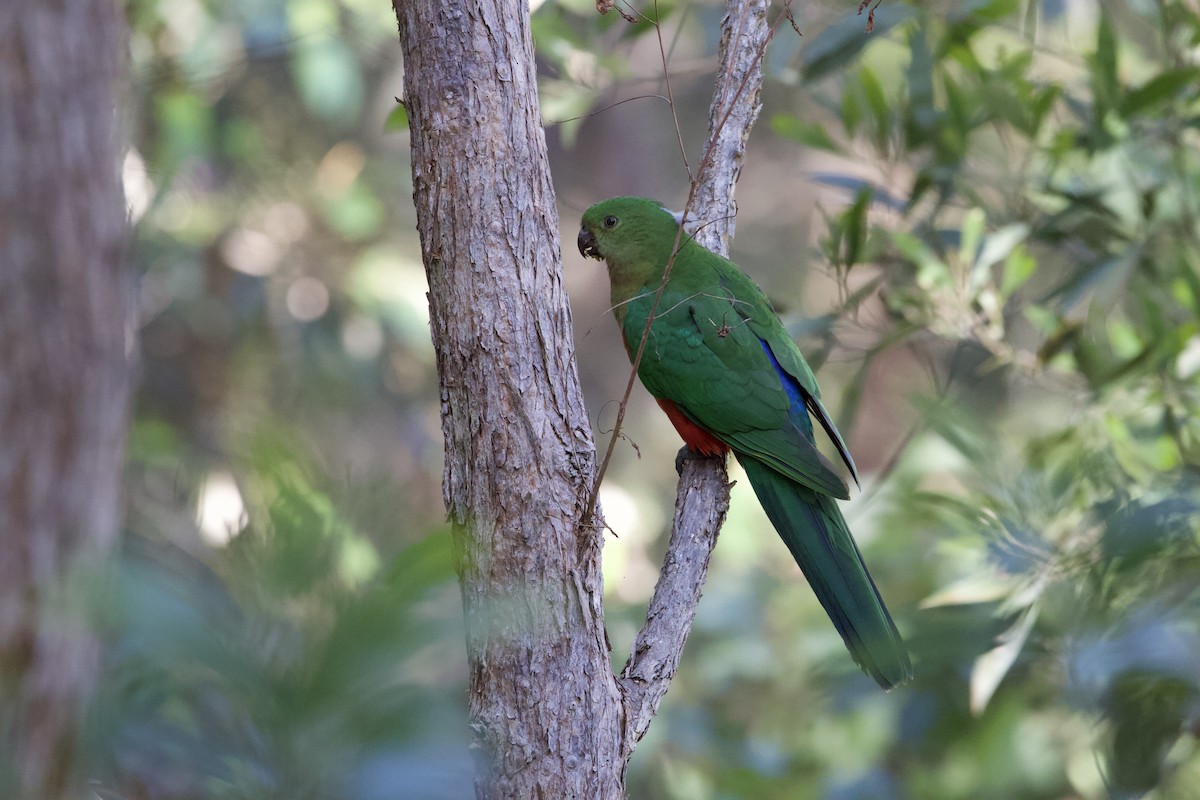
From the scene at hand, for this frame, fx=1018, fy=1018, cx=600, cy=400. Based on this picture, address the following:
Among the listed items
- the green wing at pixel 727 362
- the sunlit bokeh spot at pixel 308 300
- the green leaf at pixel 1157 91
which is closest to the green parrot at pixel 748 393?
the green wing at pixel 727 362

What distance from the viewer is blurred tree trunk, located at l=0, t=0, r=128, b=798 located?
3299 mm

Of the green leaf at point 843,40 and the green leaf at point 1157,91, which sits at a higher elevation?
the green leaf at point 843,40

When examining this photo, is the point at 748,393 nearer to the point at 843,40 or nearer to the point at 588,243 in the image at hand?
the point at 588,243

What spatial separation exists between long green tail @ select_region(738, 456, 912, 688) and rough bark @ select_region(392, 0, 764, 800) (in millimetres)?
665

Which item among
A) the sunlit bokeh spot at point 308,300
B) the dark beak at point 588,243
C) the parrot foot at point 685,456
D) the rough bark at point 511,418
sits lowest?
the rough bark at point 511,418

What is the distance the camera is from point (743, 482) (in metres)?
5.68

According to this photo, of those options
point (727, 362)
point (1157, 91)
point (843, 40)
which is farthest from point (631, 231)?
point (1157, 91)

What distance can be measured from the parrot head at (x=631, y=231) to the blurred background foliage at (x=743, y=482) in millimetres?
457

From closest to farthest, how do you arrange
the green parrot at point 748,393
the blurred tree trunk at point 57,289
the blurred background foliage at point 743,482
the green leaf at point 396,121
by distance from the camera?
the blurred background foliage at point 743,482 < the green leaf at point 396,121 < the green parrot at point 748,393 < the blurred tree trunk at point 57,289

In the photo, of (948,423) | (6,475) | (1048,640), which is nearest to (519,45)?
(948,423)

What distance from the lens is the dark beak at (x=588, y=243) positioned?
12.4 ft

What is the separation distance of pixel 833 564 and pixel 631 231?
145 cm

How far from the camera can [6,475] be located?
10.7 ft

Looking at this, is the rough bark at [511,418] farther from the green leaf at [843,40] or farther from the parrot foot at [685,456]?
the green leaf at [843,40]
